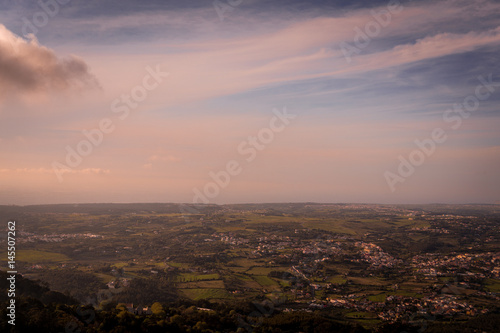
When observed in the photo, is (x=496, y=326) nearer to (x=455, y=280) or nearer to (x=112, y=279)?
(x=455, y=280)

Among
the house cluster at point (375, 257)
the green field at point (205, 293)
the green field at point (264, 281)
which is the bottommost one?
the green field at point (264, 281)

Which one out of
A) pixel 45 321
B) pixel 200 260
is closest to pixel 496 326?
pixel 45 321

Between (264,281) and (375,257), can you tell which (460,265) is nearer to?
(375,257)

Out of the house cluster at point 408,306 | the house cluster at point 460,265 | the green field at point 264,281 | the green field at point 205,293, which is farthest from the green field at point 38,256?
the house cluster at point 460,265

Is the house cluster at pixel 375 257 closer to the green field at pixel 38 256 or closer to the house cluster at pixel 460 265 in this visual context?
the house cluster at pixel 460 265

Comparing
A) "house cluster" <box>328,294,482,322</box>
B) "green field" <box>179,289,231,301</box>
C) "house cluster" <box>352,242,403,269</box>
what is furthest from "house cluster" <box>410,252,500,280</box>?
"green field" <box>179,289,231,301</box>

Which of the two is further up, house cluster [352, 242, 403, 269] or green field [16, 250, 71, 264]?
green field [16, 250, 71, 264]

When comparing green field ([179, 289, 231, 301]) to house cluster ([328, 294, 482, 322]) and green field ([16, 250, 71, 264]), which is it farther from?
green field ([16, 250, 71, 264])

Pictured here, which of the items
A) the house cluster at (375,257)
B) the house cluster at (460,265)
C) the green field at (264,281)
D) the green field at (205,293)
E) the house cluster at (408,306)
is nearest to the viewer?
the house cluster at (408,306)

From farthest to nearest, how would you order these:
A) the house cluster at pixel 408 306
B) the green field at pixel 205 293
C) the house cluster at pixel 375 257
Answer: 1. the house cluster at pixel 375 257
2. the green field at pixel 205 293
3. the house cluster at pixel 408 306

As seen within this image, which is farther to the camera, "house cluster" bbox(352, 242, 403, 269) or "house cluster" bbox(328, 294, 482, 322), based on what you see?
"house cluster" bbox(352, 242, 403, 269)

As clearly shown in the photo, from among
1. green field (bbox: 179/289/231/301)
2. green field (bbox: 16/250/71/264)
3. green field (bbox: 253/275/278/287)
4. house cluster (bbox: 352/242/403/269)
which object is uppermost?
green field (bbox: 16/250/71/264)
